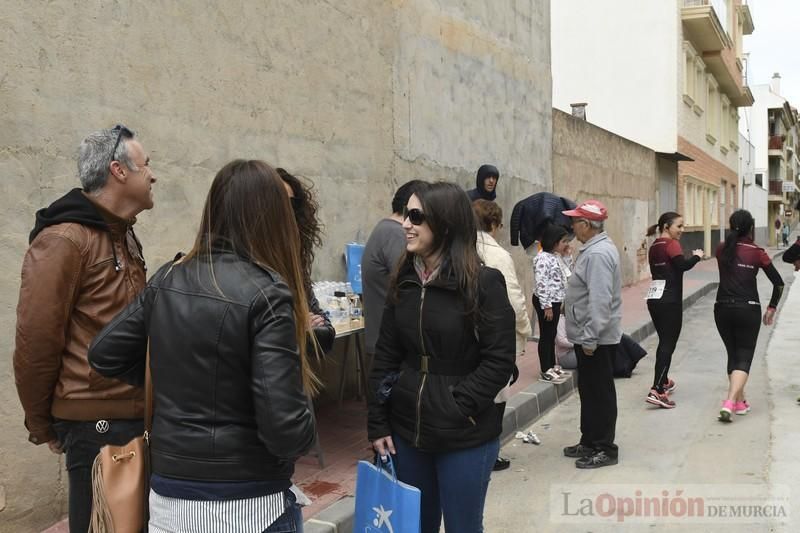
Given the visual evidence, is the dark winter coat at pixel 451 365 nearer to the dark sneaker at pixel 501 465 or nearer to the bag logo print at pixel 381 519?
the bag logo print at pixel 381 519

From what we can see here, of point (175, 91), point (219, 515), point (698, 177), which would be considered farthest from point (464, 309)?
point (698, 177)

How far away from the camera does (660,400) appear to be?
22.7 feet

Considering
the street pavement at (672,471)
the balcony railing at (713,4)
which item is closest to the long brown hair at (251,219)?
the street pavement at (672,471)

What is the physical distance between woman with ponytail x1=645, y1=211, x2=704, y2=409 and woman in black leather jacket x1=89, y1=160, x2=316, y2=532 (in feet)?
17.4

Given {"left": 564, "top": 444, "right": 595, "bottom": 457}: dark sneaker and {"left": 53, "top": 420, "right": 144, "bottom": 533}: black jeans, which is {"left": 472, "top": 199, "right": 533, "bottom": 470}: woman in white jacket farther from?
{"left": 53, "top": 420, "right": 144, "bottom": 533}: black jeans

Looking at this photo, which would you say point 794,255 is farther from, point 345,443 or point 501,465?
point 345,443

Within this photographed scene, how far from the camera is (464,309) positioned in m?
2.89

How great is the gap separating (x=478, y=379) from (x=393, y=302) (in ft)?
1.63

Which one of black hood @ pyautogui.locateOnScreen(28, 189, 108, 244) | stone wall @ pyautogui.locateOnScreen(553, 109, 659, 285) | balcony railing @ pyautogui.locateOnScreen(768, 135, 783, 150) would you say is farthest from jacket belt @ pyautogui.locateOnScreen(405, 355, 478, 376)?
balcony railing @ pyautogui.locateOnScreen(768, 135, 783, 150)

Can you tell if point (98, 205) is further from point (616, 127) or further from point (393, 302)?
point (616, 127)

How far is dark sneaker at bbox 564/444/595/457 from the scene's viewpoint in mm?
5434

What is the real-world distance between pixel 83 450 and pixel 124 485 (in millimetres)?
497

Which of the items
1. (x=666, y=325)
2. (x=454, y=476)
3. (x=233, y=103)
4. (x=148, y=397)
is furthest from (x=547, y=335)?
(x=148, y=397)

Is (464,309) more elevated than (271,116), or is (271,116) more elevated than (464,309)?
(271,116)
